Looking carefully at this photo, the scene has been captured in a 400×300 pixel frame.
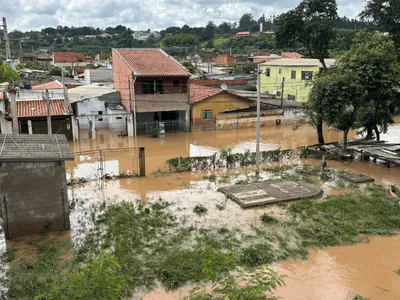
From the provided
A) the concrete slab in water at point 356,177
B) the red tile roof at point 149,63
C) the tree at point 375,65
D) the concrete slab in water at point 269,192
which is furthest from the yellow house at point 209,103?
the concrete slab in water at point 269,192

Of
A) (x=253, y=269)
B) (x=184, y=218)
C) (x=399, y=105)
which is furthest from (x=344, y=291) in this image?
(x=399, y=105)

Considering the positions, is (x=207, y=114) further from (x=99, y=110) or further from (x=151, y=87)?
(x=99, y=110)

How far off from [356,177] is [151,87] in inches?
635

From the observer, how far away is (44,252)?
11.2 metres

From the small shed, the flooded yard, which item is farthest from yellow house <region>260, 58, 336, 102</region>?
the small shed

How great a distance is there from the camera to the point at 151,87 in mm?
28266

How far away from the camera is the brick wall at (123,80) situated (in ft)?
91.9

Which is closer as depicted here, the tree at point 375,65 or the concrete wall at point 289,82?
the tree at point 375,65

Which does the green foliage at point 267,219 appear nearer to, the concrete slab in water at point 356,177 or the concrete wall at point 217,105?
the concrete slab in water at point 356,177

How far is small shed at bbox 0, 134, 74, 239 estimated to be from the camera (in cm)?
1178

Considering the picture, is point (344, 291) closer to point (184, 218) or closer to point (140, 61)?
point (184, 218)

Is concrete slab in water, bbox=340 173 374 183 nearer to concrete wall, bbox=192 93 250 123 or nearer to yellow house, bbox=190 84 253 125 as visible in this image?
yellow house, bbox=190 84 253 125

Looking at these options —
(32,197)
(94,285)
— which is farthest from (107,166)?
(94,285)

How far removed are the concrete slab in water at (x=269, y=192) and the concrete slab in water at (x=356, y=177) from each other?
2400 mm
